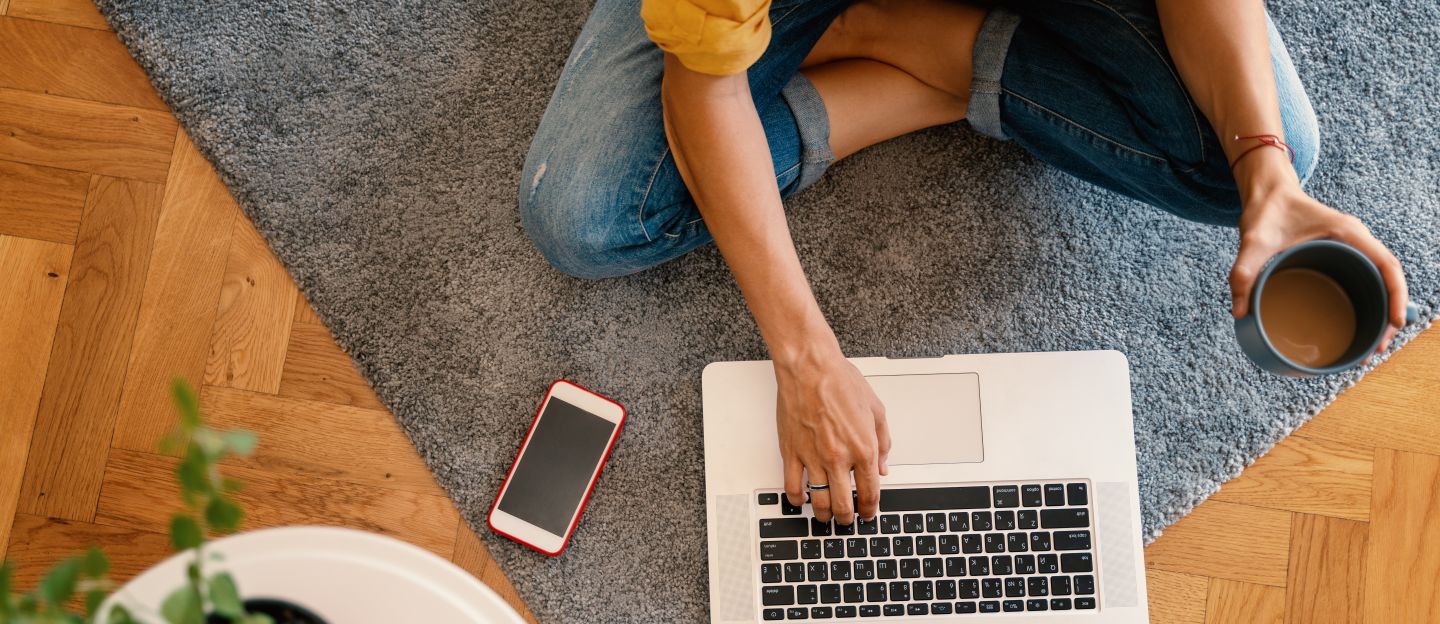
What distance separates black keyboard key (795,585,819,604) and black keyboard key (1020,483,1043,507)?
206mm

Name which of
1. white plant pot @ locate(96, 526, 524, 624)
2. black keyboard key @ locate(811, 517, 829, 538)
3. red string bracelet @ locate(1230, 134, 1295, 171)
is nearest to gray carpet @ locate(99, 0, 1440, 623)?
black keyboard key @ locate(811, 517, 829, 538)

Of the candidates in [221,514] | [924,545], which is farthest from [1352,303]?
[221,514]

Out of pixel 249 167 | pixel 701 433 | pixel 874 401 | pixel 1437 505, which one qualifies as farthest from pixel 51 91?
pixel 1437 505

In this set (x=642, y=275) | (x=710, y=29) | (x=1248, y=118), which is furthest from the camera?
(x=642, y=275)

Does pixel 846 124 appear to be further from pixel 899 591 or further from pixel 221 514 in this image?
pixel 221 514

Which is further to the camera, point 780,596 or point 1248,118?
point 780,596

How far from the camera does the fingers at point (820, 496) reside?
0.75 m

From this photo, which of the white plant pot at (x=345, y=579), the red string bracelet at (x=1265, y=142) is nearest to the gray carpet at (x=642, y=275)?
the red string bracelet at (x=1265, y=142)

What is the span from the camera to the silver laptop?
83 cm

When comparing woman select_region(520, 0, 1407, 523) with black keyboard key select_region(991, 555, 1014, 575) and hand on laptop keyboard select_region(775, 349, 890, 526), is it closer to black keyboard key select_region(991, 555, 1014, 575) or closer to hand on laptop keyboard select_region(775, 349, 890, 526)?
hand on laptop keyboard select_region(775, 349, 890, 526)

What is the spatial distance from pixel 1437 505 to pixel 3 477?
1.46 metres

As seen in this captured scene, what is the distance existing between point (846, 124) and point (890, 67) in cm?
8

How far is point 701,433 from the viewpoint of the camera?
926 mm

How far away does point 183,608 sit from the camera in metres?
0.34
